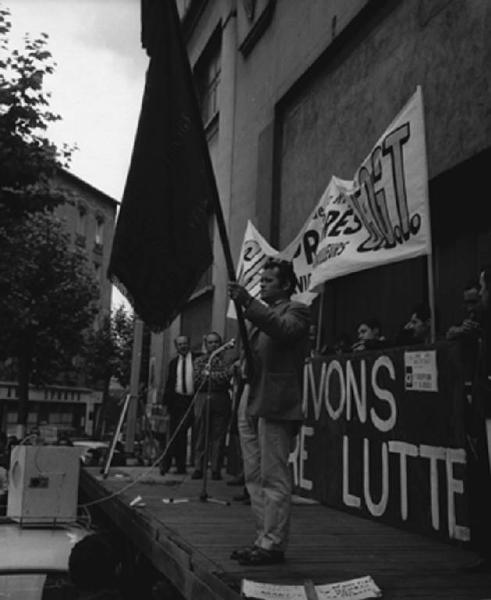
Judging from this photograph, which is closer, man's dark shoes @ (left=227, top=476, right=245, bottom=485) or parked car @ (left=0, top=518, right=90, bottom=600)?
parked car @ (left=0, top=518, right=90, bottom=600)

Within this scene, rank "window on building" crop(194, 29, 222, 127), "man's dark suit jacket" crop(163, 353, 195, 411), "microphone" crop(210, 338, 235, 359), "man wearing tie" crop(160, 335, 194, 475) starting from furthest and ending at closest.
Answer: "window on building" crop(194, 29, 222, 127)
"man's dark suit jacket" crop(163, 353, 195, 411)
"man wearing tie" crop(160, 335, 194, 475)
"microphone" crop(210, 338, 235, 359)

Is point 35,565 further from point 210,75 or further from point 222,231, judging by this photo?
point 210,75

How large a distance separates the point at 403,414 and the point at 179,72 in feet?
10.2

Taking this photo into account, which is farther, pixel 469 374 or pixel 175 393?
pixel 175 393

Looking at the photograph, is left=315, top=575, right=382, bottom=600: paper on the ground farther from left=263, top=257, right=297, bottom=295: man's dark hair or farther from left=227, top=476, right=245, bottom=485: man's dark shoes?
left=227, top=476, right=245, bottom=485: man's dark shoes

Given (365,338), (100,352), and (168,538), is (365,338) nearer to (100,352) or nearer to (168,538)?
(168,538)

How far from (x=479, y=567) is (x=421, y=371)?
5.71 ft

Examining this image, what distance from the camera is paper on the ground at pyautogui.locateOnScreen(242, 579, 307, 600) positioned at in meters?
3.53

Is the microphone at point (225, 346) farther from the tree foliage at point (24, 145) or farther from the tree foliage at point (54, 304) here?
the tree foliage at point (54, 304)

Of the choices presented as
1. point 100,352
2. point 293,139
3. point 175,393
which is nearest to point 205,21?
point 293,139

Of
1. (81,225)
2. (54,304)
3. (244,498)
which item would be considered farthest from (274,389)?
(81,225)

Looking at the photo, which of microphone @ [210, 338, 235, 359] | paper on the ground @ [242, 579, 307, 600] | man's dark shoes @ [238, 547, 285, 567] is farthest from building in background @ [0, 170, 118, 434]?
paper on the ground @ [242, 579, 307, 600]

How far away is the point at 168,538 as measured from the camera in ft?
16.8

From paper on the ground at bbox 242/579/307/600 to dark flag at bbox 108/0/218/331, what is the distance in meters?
2.25
